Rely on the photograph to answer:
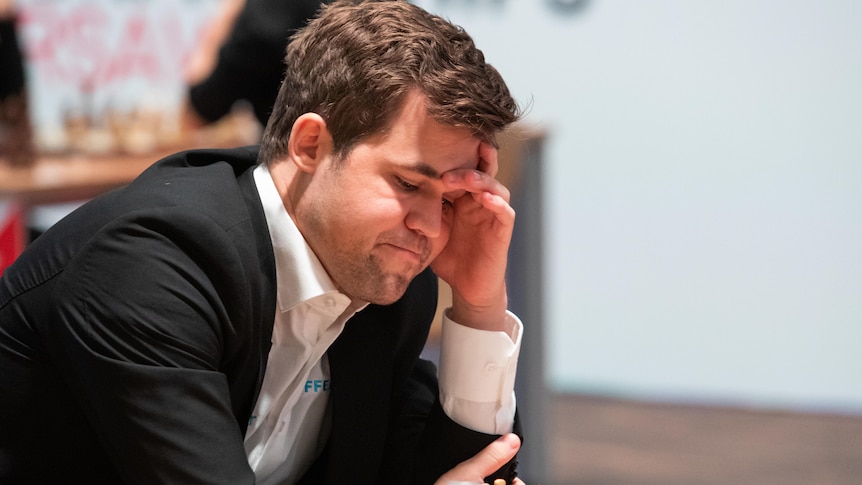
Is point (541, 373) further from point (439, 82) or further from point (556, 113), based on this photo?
point (439, 82)

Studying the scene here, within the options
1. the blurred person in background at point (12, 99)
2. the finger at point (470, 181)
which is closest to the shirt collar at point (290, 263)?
the finger at point (470, 181)

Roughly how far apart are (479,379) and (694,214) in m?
2.58

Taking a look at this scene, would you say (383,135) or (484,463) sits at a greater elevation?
(383,135)

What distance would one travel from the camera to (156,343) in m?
1.27

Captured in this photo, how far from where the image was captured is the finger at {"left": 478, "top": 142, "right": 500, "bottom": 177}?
1.52 metres

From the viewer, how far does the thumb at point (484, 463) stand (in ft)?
5.11

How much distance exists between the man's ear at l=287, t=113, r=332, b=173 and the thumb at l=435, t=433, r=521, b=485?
0.52 meters

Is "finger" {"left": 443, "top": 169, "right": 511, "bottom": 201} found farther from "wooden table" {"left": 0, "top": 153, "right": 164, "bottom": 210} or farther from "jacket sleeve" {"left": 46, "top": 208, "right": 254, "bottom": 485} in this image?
"wooden table" {"left": 0, "top": 153, "right": 164, "bottom": 210}

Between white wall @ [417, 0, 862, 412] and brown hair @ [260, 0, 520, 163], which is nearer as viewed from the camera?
brown hair @ [260, 0, 520, 163]

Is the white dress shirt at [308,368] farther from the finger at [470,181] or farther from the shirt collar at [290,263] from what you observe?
the finger at [470,181]

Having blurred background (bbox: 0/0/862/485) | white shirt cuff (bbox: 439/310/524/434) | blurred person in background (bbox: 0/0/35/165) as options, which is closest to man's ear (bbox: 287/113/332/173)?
white shirt cuff (bbox: 439/310/524/434)

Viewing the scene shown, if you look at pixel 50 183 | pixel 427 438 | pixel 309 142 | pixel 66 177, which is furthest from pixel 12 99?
pixel 427 438

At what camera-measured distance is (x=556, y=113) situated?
4.07m

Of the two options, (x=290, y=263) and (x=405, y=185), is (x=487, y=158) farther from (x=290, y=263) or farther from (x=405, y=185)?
(x=290, y=263)
